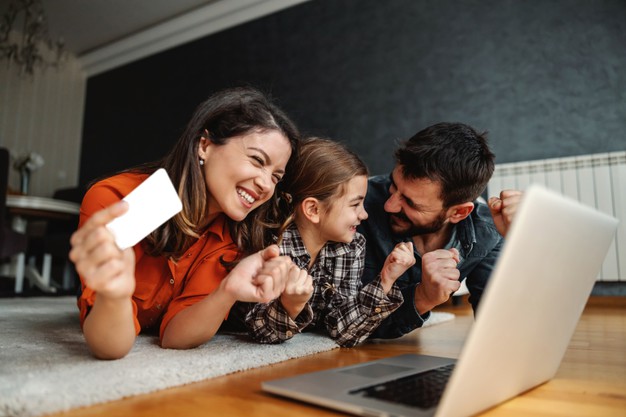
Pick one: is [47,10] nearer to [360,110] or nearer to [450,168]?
[360,110]

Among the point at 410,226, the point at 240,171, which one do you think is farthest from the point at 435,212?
the point at 240,171

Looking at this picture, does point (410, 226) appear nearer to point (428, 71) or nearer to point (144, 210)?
point (144, 210)

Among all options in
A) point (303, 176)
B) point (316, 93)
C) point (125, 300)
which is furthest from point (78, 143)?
point (125, 300)

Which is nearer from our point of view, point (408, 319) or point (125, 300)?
point (125, 300)

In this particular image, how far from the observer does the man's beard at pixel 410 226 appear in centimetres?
132

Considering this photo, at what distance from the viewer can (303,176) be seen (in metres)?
1.30

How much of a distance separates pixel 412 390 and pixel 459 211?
0.82 meters

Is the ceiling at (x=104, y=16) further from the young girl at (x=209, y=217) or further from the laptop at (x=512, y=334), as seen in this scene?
the laptop at (x=512, y=334)

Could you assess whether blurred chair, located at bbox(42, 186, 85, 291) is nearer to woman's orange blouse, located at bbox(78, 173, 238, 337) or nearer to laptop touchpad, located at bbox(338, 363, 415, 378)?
woman's orange blouse, located at bbox(78, 173, 238, 337)

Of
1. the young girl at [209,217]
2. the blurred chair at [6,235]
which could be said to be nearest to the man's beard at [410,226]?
the young girl at [209,217]

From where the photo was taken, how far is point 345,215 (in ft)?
4.06

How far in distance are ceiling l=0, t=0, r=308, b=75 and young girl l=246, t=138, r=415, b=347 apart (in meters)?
2.97

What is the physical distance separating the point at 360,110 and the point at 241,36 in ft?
4.82

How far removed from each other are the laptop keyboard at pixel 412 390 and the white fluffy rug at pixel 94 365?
0.30 m
